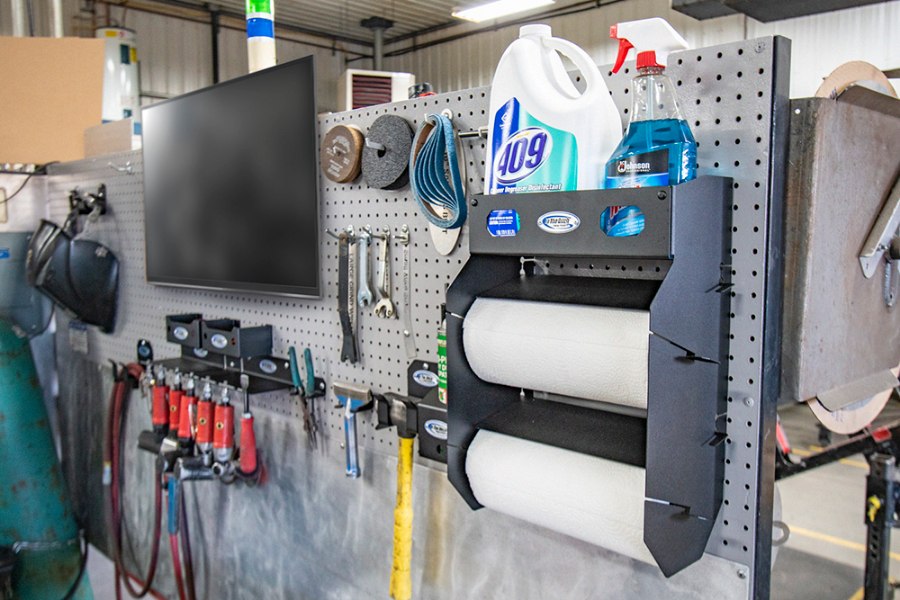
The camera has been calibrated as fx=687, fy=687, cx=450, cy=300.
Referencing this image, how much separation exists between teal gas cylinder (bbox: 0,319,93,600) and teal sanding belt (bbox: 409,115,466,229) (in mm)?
1989

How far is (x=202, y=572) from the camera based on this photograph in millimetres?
2061

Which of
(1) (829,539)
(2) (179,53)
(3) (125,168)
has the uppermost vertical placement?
(2) (179,53)

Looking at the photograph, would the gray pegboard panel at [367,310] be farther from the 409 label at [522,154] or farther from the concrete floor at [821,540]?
the concrete floor at [821,540]

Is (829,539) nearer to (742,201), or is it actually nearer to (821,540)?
(821,540)

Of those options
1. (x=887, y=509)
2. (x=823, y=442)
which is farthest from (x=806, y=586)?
(x=823, y=442)

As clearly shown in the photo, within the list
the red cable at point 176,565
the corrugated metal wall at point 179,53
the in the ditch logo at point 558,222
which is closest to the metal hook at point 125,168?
the red cable at point 176,565

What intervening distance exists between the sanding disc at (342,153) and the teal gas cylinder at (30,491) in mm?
1732

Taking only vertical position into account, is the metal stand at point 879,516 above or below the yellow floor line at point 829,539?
above

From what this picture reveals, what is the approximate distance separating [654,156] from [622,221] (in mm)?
81

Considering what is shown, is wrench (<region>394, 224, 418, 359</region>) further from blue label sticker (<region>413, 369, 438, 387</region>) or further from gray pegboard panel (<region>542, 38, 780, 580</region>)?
gray pegboard panel (<region>542, 38, 780, 580</region>)

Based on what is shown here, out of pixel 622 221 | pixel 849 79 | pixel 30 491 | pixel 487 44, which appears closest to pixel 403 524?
pixel 622 221

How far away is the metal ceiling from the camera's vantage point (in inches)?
268

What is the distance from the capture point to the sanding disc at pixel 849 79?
871 millimetres

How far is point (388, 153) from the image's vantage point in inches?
50.3
